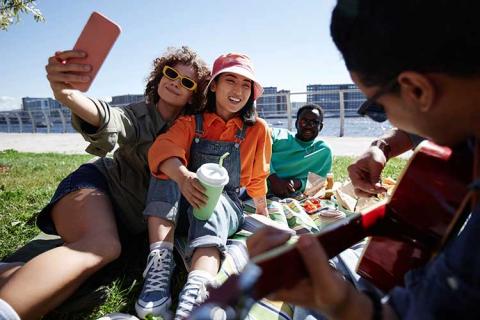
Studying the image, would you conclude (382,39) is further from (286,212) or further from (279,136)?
(279,136)

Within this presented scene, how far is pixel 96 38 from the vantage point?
1.85 meters

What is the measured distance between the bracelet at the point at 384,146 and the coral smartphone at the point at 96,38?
4.89ft

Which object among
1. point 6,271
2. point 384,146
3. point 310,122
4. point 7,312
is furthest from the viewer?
point 310,122

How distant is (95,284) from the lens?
203 centimetres

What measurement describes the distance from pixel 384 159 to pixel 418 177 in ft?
1.67

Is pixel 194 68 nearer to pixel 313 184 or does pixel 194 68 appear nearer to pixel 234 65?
pixel 234 65

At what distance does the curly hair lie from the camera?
8.71 ft

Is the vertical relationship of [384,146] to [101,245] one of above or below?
above

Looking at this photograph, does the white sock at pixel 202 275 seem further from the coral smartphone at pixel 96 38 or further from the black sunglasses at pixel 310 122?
the black sunglasses at pixel 310 122

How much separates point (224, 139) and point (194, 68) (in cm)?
58

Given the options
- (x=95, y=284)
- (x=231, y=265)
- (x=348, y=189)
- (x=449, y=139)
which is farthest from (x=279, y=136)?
(x=449, y=139)

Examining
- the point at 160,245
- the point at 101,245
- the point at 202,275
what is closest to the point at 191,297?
the point at 202,275

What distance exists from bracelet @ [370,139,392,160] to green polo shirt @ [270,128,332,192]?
79.3 inches

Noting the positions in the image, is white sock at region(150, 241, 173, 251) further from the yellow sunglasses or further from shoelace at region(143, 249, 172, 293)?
the yellow sunglasses
